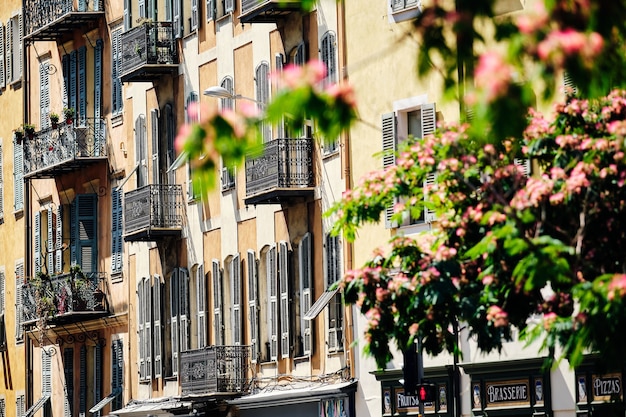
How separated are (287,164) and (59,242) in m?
15.3

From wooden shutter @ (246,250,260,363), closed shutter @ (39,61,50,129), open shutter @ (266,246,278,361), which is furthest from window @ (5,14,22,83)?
open shutter @ (266,246,278,361)

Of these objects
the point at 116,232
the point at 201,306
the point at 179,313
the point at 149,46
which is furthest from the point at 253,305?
the point at 116,232

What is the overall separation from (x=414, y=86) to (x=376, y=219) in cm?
1070

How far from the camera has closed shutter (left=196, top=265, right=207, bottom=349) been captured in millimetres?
43062

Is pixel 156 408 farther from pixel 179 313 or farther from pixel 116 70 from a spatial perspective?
pixel 116 70

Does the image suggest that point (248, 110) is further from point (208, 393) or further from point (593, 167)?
point (208, 393)

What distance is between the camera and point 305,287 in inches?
1511

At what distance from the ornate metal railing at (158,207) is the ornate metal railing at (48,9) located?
767cm

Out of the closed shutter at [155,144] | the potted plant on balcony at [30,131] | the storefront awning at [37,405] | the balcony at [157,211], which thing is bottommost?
the storefront awning at [37,405]

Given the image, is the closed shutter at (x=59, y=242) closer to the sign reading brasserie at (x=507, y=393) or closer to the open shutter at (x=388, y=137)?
the open shutter at (x=388, y=137)

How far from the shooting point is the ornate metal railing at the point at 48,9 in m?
50.4

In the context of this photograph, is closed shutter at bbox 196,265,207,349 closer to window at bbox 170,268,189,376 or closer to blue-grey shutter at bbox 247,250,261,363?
window at bbox 170,268,189,376

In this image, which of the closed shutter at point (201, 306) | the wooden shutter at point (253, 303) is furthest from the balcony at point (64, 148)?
the wooden shutter at point (253, 303)

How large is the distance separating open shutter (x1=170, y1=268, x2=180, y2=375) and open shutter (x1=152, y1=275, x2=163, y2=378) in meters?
0.50
